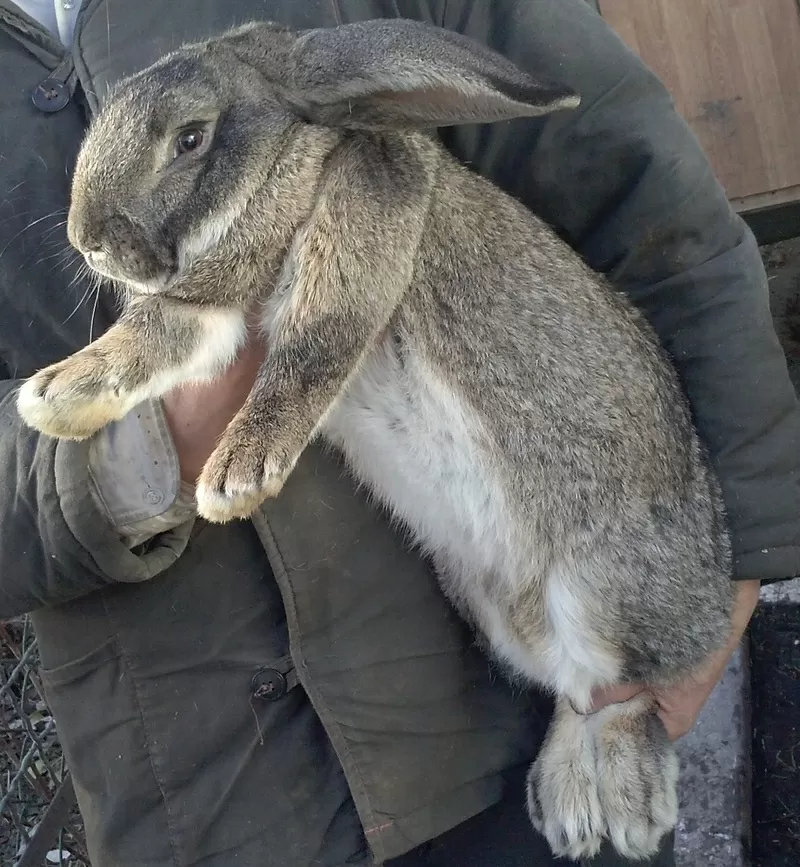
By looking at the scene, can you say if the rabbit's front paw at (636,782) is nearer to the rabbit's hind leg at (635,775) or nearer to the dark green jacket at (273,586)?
the rabbit's hind leg at (635,775)

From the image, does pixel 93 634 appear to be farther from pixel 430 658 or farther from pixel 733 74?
pixel 733 74

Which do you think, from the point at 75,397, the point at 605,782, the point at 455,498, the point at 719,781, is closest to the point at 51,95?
the point at 75,397

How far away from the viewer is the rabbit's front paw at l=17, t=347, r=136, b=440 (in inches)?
52.9

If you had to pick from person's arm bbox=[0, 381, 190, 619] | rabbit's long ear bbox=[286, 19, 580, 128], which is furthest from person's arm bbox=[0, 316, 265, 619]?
rabbit's long ear bbox=[286, 19, 580, 128]

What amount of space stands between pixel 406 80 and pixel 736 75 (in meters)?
2.72

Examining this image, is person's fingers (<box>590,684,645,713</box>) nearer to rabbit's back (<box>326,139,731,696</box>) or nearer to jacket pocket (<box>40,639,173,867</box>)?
rabbit's back (<box>326,139,731,696</box>)

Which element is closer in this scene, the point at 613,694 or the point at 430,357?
the point at 430,357

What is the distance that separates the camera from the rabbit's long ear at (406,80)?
1.27 metres

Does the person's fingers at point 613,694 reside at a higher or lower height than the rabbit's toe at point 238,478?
lower

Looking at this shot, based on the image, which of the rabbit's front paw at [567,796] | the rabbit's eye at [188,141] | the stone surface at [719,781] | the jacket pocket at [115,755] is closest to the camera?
the rabbit's eye at [188,141]

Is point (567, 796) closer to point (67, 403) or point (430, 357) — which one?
point (430, 357)

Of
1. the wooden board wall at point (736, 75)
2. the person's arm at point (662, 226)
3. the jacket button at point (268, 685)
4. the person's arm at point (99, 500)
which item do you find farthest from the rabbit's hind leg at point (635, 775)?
the wooden board wall at point (736, 75)

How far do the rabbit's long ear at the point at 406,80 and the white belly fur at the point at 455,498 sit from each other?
41cm

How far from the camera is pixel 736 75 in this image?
11.5 feet
